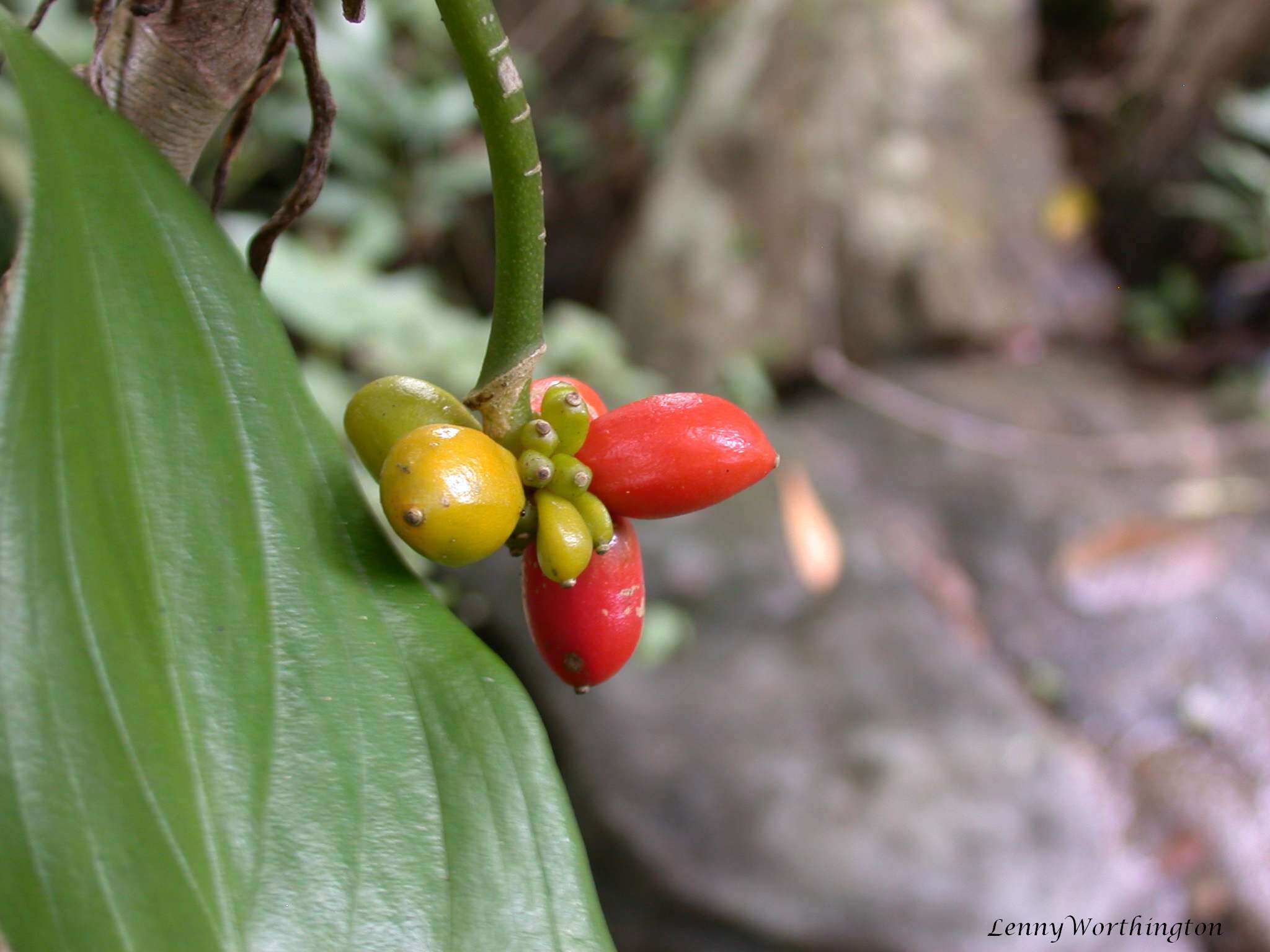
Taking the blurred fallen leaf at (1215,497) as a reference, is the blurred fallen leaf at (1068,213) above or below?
above

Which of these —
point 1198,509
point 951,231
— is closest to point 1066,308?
point 951,231

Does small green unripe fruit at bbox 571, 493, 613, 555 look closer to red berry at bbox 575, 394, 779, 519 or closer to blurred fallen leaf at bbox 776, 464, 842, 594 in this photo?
red berry at bbox 575, 394, 779, 519

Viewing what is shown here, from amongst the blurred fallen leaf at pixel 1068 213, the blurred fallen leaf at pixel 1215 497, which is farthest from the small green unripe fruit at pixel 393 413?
the blurred fallen leaf at pixel 1068 213

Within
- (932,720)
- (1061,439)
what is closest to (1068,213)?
(1061,439)

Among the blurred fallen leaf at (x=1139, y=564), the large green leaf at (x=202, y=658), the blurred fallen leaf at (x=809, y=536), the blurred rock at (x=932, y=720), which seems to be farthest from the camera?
the blurred fallen leaf at (x=1139, y=564)

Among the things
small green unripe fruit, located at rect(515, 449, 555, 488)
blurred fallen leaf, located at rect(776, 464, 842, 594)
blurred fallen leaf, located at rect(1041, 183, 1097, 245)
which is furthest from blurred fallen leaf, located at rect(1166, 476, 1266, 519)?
small green unripe fruit, located at rect(515, 449, 555, 488)

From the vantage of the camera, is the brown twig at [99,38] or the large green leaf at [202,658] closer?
the large green leaf at [202,658]

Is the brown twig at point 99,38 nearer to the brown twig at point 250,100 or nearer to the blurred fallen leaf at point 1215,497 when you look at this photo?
the brown twig at point 250,100
